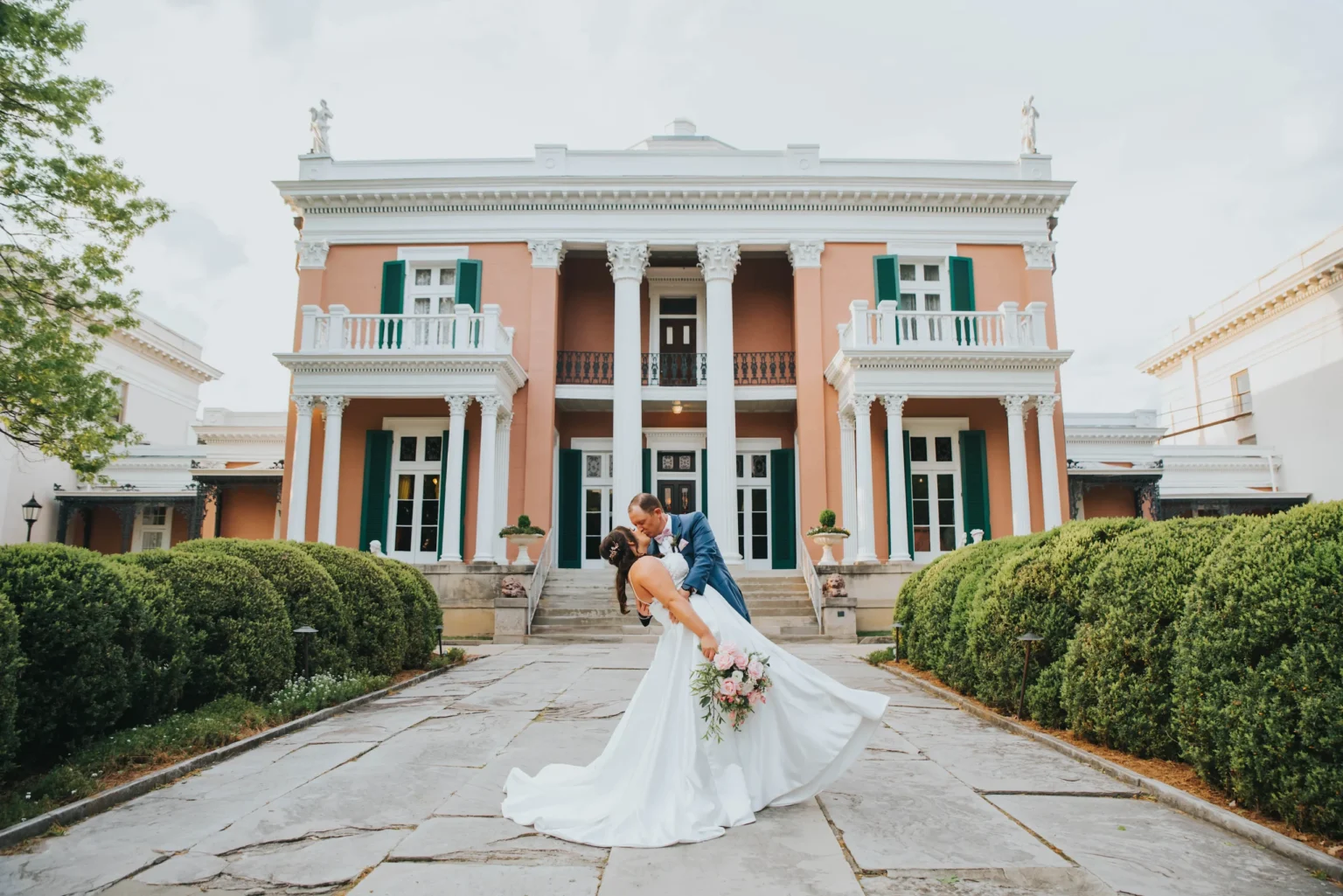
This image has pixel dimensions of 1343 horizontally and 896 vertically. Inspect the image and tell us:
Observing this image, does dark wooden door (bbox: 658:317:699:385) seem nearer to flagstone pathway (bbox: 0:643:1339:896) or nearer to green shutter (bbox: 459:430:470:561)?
green shutter (bbox: 459:430:470:561)

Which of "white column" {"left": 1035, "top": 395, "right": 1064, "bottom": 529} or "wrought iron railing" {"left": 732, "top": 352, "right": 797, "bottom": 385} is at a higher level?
"wrought iron railing" {"left": 732, "top": 352, "right": 797, "bottom": 385}

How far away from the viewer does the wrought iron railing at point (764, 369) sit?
61.9 ft

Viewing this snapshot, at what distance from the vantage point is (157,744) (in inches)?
199

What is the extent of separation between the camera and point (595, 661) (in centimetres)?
1075

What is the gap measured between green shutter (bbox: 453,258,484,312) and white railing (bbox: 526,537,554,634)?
5.44 m

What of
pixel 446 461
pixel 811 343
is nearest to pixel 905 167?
pixel 811 343

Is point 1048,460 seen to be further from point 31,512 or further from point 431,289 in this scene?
point 31,512

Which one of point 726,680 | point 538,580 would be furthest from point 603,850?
point 538,580

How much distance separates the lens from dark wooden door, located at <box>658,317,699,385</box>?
19.2 meters

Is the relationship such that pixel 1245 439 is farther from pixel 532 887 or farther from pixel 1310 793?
pixel 532 887

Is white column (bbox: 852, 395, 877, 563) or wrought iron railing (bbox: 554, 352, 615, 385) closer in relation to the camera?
white column (bbox: 852, 395, 877, 563)

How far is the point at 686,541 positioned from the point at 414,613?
6.63 metres

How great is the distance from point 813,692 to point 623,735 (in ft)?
3.22

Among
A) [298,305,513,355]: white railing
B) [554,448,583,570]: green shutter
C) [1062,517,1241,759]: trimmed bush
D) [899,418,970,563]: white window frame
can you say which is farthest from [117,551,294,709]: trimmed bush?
[899,418,970,563]: white window frame
